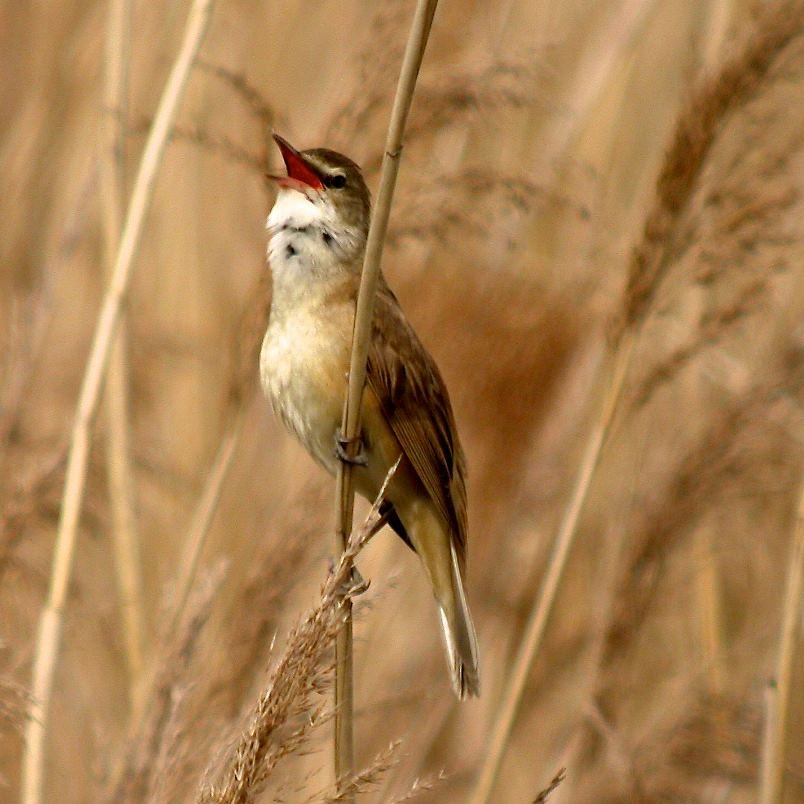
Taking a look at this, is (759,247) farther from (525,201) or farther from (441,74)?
(441,74)

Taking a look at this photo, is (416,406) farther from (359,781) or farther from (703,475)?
(359,781)

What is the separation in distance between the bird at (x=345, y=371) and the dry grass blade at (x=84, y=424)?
10.2 inches

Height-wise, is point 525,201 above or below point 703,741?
above

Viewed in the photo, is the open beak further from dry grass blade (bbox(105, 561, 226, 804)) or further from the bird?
dry grass blade (bbox(105, 561, 226, 804))

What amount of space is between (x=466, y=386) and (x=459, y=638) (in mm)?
974

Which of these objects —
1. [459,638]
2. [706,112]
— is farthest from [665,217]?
[459,638]

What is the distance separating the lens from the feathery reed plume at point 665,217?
7.27 ft

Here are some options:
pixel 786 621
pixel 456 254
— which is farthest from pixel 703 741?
pixel 456 254

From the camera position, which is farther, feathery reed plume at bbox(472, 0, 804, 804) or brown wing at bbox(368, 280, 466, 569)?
brown wing at bbox(368, 280, 466, 569)

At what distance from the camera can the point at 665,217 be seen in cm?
230

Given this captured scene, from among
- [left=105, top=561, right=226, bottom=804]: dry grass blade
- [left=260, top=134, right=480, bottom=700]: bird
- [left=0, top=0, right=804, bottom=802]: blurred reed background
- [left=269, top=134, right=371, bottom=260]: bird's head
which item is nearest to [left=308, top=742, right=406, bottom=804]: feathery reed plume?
[left=0, top=0, right=804, bottom=802]: blurred reed background

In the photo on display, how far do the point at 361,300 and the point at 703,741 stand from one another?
5.23 ft

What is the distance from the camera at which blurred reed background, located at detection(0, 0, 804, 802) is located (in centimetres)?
251

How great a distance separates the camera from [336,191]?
2.61m
